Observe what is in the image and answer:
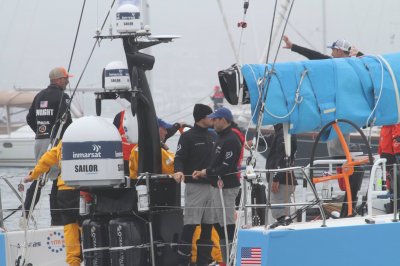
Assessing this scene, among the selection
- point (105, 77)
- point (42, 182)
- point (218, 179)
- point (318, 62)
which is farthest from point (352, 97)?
point (42, 182)

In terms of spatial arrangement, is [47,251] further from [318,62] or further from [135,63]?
[318,62]

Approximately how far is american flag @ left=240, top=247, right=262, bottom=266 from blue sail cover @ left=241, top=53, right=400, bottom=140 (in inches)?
42.9

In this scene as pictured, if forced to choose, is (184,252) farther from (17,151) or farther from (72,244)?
(17,151)

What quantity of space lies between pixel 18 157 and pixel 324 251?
1052 inches

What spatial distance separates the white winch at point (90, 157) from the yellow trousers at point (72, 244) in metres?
0.98

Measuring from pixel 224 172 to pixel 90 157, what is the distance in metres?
1.26

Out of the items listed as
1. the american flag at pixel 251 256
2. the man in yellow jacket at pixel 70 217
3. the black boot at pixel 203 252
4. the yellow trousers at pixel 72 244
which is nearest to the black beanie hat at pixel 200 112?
the black boot at pixel 203 252

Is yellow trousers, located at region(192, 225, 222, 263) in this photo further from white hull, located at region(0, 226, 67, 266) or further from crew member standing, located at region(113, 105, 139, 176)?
white hull, located at region(0, 226, 67, 266)

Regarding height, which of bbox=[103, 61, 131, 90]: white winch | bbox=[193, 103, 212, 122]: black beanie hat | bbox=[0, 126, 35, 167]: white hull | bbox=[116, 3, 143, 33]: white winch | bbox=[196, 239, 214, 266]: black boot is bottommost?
bbox=[0, 126, 35, 167]: white hull

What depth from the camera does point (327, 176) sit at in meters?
7.95

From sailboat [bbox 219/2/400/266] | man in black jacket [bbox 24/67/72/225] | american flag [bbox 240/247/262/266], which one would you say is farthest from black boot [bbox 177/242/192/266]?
man in black jacket [bbox 24/67/72/225]

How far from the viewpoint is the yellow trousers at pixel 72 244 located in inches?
347

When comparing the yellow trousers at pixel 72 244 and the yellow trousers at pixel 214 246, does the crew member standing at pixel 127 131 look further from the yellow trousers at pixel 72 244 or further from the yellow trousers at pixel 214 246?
the yellow trousers at pixel 214 246

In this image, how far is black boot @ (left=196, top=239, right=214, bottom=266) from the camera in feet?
28.6
